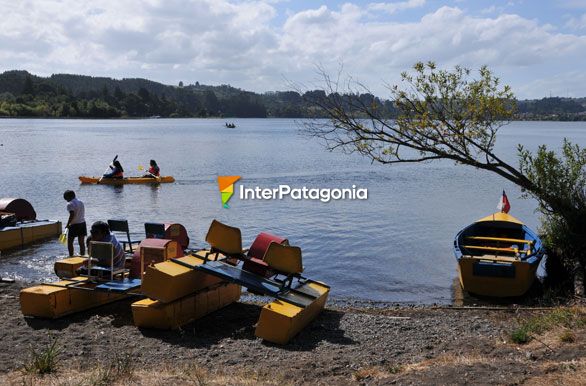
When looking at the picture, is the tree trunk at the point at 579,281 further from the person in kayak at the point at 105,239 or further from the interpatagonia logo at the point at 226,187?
the interpatagonia logo at the point at 226,187

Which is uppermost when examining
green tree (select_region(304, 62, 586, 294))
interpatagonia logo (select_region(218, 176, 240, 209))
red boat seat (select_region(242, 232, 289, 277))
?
green tree (select_region(304, 62, 586, 294))

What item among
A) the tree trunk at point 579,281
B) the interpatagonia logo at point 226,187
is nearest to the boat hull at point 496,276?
the tree trunk at point 579,281

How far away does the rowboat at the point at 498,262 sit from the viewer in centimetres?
1502

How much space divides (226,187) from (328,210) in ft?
40.3

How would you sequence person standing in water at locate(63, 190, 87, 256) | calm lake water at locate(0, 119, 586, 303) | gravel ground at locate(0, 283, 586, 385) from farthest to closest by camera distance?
calm lake water at locate(0, 119, 586, 303), person standing in water at locate(63, 190, 87, 256), gravel ground at locate(0, 283, 586, 385)

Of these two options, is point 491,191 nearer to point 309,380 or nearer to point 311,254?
point 311,254

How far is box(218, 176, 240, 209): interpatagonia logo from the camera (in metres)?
33.6

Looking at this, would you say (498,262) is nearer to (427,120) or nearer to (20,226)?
(427,120)

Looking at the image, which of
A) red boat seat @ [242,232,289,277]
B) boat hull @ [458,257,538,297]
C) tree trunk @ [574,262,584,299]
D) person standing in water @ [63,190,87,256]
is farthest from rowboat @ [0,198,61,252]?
tree trunk @ [574,262,584,299]

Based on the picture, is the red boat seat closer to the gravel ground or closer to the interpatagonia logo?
the gravel ground

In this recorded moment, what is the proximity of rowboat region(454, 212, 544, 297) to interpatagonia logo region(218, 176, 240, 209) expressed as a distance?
1588 centimetres

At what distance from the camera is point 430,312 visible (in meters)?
13.5

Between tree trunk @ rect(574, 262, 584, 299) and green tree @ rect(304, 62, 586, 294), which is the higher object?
green tree @ rect(304, 62, 586, 294)

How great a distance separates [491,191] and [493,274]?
24.4 metres
